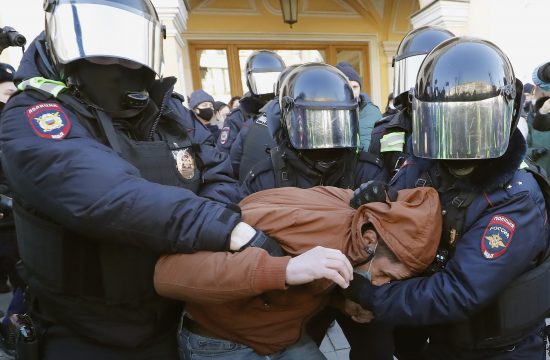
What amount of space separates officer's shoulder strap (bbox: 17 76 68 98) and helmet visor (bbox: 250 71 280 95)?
8.89 feet

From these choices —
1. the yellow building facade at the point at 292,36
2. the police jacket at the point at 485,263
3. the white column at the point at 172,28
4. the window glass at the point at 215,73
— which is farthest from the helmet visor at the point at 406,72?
the window glass at the point at 215,73

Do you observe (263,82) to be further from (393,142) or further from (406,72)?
(393,142)

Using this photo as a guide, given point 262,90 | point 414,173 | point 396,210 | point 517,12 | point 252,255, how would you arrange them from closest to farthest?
point 252,255, point 396,210, point 414,173, point 262,90, point 517,12

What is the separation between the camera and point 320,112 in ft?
6.00

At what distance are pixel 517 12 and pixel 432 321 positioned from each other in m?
6.07

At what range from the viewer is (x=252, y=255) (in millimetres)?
1020

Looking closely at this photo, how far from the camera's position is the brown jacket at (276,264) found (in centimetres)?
101

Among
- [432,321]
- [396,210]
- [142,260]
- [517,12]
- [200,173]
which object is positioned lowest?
[432,321]

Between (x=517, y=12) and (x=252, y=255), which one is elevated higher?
(x=517, y=12)

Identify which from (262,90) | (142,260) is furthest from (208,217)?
(262,90)

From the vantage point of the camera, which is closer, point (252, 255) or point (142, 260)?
point (252, 255)

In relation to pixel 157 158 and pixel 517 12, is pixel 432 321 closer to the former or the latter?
pixel 157 158

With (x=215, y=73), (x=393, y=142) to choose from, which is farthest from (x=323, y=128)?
(x=215, y=73)

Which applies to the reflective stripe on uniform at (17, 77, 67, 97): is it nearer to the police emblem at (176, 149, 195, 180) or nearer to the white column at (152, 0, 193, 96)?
the police emblem at (176, 149, 195, 180)
